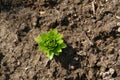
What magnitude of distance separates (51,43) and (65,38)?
0.21 metres

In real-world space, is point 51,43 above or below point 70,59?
above

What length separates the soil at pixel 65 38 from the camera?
300cm

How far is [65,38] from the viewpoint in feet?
10.2

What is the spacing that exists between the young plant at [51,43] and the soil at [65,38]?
109mm

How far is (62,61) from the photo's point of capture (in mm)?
3018

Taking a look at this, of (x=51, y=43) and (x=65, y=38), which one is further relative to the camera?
(x=65, y=38)

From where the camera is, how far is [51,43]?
2.95 m

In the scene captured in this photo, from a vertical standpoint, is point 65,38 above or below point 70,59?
above

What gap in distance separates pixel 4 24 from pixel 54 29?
1.71 feet

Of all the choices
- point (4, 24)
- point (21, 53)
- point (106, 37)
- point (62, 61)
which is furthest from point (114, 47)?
point (4, 24)

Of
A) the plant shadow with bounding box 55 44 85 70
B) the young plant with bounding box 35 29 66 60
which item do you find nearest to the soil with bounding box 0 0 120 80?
the plant shadow with bounding box 55 44 85 70

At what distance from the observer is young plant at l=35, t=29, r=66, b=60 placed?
294 cm

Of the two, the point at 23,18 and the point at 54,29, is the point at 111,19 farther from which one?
the point at 23,18

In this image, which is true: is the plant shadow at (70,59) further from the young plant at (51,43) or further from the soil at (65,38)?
the young plant at (51,43)
